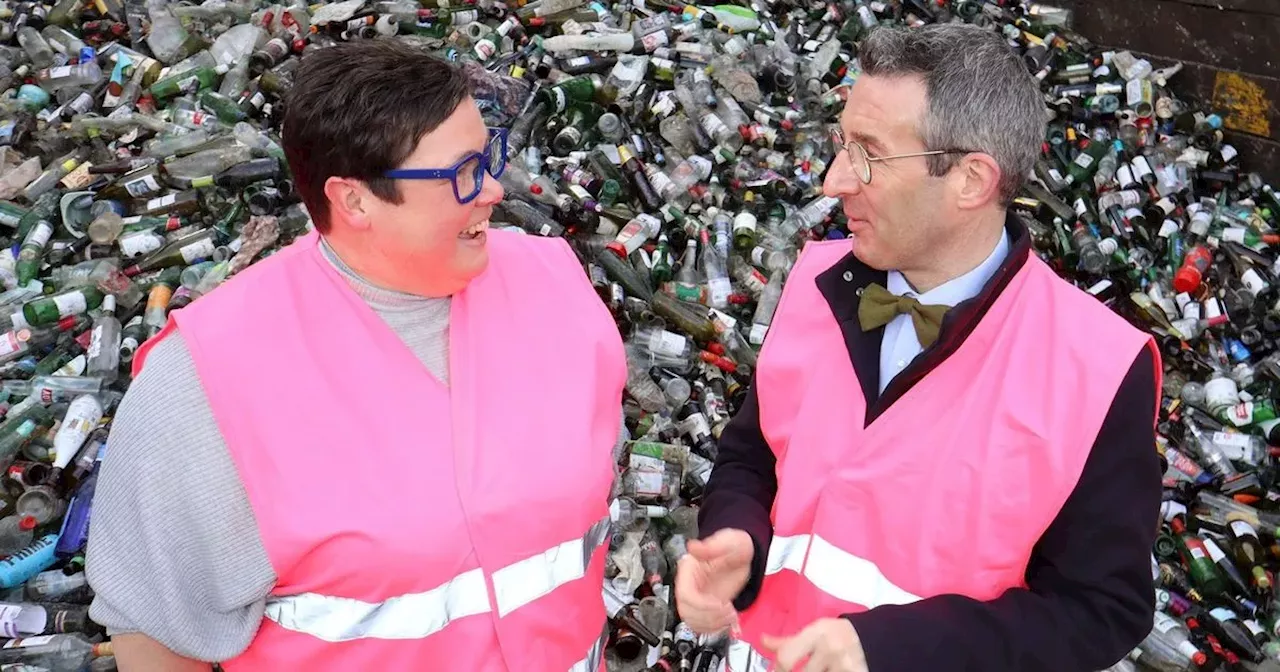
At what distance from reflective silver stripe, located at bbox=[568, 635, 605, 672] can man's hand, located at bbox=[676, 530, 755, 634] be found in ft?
1.24

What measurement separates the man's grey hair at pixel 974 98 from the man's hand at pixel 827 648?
1.03 m

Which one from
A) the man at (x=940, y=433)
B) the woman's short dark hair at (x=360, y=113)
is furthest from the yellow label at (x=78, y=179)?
the man at (x=940, y=433)

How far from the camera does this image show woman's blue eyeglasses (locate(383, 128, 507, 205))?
212 centimetres

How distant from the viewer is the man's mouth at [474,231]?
2.28m

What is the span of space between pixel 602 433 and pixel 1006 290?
98 centimetres

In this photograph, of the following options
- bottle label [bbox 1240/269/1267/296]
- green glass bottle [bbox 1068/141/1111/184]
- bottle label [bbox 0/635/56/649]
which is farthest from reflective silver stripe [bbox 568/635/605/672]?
green glass bottle [bbox 1068/141/1111/184]

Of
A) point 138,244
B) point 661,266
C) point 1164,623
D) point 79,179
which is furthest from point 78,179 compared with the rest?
point 1164,623

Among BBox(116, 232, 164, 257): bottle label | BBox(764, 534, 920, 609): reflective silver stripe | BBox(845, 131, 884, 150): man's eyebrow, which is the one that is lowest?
BBox(116, 232, 164, 257): bottle label

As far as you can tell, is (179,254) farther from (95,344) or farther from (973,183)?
(973,183)

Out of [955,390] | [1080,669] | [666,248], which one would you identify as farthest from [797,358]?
[666,248]

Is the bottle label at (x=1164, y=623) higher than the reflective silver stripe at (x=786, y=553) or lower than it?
lower

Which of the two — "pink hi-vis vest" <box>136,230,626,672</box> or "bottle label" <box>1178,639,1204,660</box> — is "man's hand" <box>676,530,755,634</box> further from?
"bottle label" <box>1178,639,1204,660</box>

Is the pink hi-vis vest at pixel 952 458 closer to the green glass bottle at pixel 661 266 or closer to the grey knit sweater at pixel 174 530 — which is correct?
the grey knit sweater at pixel 174 530

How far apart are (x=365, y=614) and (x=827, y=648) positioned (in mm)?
952
